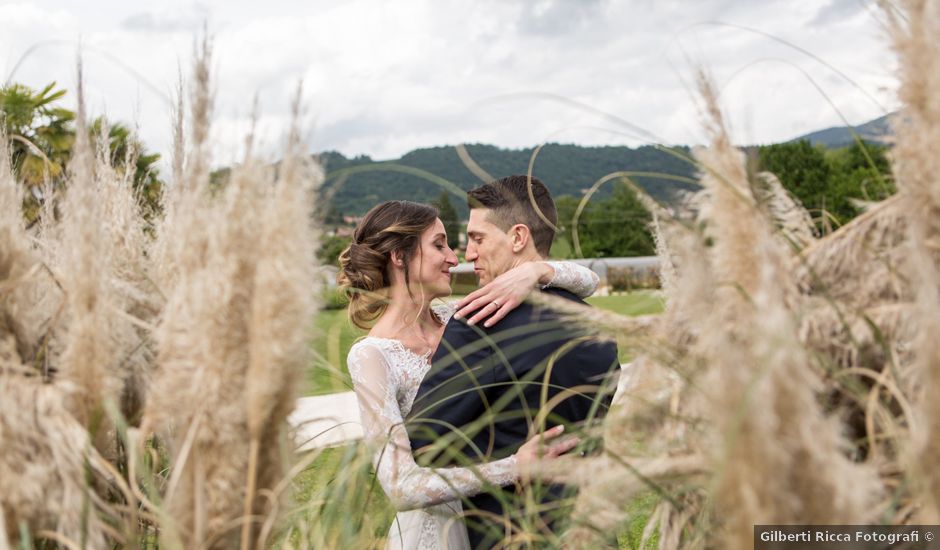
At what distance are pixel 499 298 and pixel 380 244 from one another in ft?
3.69

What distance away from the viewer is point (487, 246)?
3.53 meters

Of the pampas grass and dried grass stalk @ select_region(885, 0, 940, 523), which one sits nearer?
dried grass stalk @ select_region(885, 0, 940, 523)

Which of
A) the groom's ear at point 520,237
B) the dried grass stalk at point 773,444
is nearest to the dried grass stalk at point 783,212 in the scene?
the dried grass stalk at point 773,444

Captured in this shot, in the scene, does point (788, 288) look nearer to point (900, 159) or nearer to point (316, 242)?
point (900, 159)

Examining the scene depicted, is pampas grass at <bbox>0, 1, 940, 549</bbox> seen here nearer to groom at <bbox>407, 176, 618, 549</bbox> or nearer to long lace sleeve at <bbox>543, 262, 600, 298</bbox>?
groom at <bbox>407, 176, 618, 549</bbox>

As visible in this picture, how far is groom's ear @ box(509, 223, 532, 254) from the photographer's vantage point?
3.43 m

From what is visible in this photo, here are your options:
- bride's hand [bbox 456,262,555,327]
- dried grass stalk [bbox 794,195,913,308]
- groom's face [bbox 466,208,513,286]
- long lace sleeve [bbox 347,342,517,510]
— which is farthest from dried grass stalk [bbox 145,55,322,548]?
groom's face [bbox 466,208,513,286]

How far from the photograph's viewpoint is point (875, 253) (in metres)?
1.14

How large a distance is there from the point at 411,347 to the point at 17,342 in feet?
7.58

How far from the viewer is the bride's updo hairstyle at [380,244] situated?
3.72 meters

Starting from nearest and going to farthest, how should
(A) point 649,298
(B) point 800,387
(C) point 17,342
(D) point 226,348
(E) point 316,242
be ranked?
(B) point 800,387, (D) point 226,348, (E) point 316,242, (C) point 17,342, (A) point 649,298

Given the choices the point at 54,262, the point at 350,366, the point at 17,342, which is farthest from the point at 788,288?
the point at 350,366

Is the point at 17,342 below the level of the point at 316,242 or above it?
below

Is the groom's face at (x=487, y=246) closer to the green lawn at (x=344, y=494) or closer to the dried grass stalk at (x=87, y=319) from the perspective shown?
the green lawn at (x=344, y=494)
